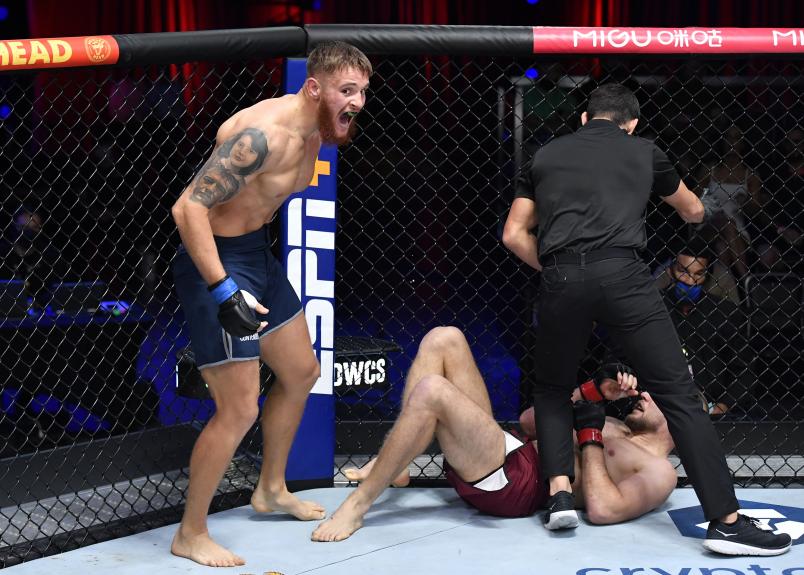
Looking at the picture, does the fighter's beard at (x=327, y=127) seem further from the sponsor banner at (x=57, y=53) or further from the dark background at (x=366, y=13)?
the dark background at (x=366, y=13)

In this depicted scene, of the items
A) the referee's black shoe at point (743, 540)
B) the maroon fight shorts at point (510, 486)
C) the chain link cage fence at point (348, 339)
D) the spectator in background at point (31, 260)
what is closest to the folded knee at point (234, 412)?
the chain link cage fence at point (348, 339)

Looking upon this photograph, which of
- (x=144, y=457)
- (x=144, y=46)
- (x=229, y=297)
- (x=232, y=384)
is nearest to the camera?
(x=229, y=297)

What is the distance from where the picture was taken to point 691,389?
297 cm

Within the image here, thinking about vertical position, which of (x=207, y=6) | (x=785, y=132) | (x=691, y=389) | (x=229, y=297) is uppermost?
(x=207, y=6)

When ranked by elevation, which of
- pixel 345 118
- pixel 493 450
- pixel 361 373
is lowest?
pixel 493 450

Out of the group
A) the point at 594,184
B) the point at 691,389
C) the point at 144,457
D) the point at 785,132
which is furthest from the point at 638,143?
the point at 785,132

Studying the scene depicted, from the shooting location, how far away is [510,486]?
10.3ft

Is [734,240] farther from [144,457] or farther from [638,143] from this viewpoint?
[144,457]

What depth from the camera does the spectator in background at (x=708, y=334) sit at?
4.36 metres

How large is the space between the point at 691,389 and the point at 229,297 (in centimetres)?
126

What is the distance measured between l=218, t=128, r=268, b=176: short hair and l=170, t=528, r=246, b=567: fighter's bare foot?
963mm

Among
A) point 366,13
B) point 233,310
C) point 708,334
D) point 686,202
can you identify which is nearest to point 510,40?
point 686,202

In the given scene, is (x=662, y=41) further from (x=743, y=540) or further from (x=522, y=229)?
(x=743, y=540)

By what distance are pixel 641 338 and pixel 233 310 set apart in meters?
1.11
